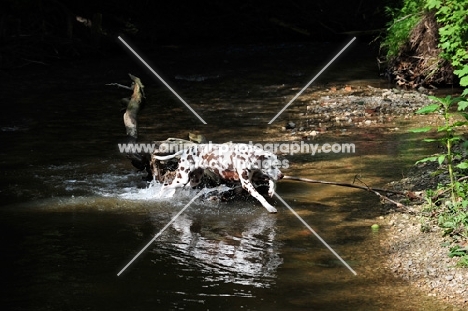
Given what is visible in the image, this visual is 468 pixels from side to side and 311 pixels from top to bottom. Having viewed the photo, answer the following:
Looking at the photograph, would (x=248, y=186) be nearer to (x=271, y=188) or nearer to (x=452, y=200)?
(x=271, y=188)

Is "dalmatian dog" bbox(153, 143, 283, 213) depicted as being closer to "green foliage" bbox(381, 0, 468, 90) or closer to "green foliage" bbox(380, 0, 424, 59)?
"green foliage" bbox(381, 0, 468, 90)

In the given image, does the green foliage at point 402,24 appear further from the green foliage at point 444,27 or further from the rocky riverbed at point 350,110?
the rocky riverbed at point 350,110

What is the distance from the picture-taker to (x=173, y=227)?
26.2 feet

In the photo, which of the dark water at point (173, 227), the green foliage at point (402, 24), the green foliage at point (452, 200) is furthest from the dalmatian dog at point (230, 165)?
the green foliage at point (402, 24)

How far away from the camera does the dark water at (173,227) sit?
629cm

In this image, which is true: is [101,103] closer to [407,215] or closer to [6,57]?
[6,57]

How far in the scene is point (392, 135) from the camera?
452 inches

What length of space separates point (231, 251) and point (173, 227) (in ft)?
3.04

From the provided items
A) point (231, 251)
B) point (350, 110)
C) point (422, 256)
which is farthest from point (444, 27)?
point (231, 251)

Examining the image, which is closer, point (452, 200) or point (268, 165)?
point (452, 200)

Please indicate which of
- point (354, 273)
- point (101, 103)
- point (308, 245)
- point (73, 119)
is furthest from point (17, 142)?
point (354, 273)

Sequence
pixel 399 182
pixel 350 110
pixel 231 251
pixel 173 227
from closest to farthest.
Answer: pixel 231 251, pixel 173 227, pixel 399 182, pixel 350 110

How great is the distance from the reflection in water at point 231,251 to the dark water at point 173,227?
0.06ft

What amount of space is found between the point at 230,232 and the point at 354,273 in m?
1.54
